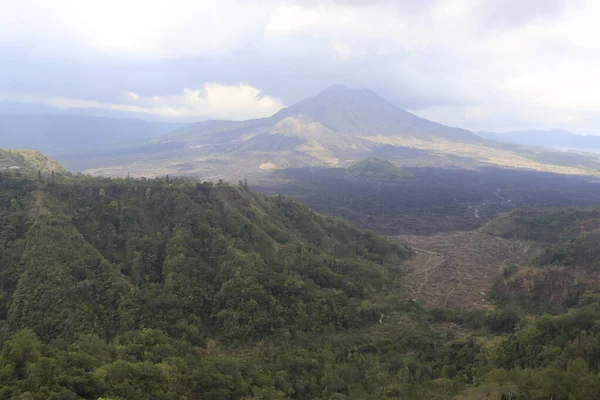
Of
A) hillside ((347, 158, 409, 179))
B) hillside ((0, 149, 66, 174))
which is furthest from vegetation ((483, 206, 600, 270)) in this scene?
hillside ((347, 158, 409, 179))

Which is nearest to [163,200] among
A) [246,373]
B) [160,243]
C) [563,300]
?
[160,243]

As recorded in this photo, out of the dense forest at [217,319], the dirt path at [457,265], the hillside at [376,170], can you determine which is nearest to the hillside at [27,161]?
the dense forest at [217,319]

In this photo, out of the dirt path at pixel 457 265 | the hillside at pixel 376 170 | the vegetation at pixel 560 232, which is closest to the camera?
the dirt path at pixel 457 265

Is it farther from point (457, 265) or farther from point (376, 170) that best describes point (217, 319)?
point (376, 170)

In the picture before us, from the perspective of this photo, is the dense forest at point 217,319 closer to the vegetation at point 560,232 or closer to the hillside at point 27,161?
the vegetation at point 560,232

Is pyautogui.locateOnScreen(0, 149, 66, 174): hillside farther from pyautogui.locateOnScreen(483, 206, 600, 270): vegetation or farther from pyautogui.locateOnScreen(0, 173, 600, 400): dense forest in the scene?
pyautogui.locateOnScreen(483, 206, 600, 270): vegetation

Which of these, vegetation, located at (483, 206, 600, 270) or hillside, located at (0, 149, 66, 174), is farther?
hillside, located at (0, 149, 66, 174)
